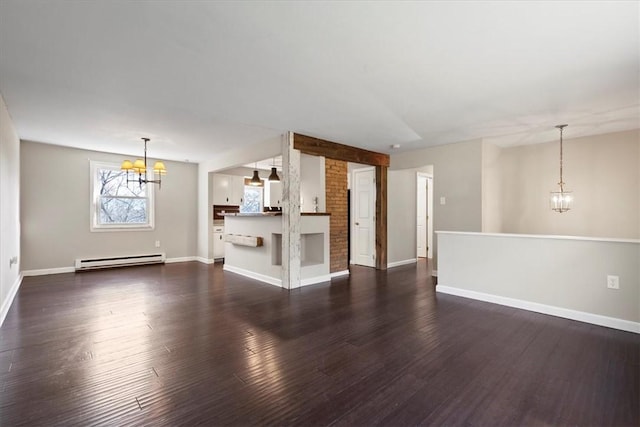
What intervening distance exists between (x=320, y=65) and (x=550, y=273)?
138 inches

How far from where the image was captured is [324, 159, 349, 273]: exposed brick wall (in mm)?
5930

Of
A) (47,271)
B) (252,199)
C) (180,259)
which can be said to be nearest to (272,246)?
(180,259)

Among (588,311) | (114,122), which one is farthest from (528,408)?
(114,122)

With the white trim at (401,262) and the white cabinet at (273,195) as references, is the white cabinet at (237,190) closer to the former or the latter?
the white cabinet at (273,195)

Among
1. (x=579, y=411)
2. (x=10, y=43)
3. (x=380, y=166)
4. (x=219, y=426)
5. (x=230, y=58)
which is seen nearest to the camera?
(x=219, y=426)

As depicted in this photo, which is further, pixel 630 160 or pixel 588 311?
pixel 630 160

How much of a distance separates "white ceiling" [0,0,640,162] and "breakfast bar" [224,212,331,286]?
5.24 feet

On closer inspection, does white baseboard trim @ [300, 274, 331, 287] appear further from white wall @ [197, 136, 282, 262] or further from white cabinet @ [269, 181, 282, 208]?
white cabinet @ [269, 181, 282, 208]

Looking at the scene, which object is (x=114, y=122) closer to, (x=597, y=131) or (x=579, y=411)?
(x=579, y=411)

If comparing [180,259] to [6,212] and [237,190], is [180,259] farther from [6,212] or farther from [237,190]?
[6,212]

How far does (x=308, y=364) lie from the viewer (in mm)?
2371

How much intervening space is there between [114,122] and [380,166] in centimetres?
474

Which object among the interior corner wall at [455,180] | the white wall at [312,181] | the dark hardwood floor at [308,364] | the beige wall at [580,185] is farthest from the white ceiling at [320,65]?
the dark hardwood floor at [308,364]

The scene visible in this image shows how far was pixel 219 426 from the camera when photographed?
1.67 meters
